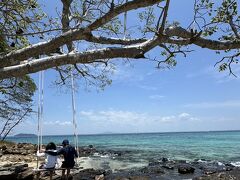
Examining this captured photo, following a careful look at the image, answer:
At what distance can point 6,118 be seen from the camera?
32.4m

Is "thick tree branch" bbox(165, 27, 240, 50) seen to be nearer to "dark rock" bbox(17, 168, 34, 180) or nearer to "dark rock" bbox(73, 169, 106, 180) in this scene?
"dark rock" bbox(17, 168, 34, 180)

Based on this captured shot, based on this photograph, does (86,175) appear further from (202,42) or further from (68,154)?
(202,42)

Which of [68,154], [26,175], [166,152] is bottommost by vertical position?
[26,175]

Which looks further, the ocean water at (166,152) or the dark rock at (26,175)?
the ocean water at (166,152)

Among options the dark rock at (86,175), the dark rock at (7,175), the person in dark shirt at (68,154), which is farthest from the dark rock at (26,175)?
the dark rock at (86,175)

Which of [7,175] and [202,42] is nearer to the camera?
[202,42]

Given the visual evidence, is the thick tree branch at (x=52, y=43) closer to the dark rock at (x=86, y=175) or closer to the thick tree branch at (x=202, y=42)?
the thick tree branch at (x=202, y=42)

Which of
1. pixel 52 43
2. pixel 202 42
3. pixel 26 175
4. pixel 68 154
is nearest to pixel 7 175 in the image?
pixel 26 175

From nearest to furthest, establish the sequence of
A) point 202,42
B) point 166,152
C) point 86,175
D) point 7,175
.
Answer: point 202,42
point 7,175
point 86,175
point 166,152

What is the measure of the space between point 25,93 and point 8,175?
14321 millimetres

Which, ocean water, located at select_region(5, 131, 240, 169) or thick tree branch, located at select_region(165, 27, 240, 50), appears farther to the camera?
ocean water, located at select_region(5, 131, 240, 169)

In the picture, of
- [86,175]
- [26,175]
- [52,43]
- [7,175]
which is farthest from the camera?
[86,175]

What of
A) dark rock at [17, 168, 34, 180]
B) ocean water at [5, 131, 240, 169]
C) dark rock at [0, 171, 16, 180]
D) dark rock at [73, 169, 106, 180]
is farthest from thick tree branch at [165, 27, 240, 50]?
ocean water at [5, 131, 240, 169]

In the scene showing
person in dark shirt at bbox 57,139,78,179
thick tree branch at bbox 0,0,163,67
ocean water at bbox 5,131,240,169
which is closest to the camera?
thick tree branch at bbox 0,0,163,67
